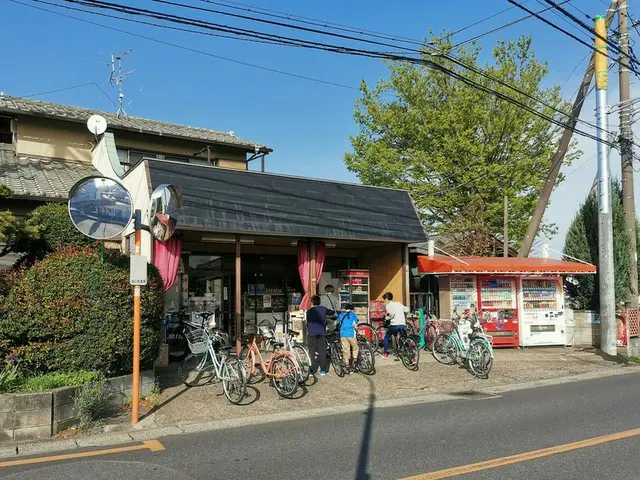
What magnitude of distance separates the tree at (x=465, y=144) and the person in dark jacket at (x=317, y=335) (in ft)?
46.3

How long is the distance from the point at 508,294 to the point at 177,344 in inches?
401

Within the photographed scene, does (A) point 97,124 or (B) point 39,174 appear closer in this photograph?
(A) point 97,124

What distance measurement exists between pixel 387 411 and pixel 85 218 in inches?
223

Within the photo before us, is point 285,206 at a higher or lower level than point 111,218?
higher

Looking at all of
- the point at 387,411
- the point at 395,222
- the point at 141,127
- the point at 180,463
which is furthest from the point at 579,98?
the point at 180,463

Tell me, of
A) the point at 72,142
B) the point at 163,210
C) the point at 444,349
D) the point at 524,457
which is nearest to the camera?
the point at 524,457

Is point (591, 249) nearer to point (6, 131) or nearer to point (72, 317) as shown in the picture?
point (72, 317)

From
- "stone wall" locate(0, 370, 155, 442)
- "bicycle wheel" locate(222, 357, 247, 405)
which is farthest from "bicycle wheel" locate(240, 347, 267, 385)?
"stone wall" locate(0, 370, 155, 442)

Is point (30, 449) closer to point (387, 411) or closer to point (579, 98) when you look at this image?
point (387, 411)

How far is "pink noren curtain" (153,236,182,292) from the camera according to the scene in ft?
38.5

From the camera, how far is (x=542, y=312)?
16844 mm

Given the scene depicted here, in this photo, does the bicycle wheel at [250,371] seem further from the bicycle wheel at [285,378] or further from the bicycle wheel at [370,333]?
the bicycle wheel at [370,333]

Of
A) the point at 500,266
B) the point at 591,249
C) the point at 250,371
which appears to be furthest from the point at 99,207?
the point at 591,249

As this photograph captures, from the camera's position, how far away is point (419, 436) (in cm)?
684
